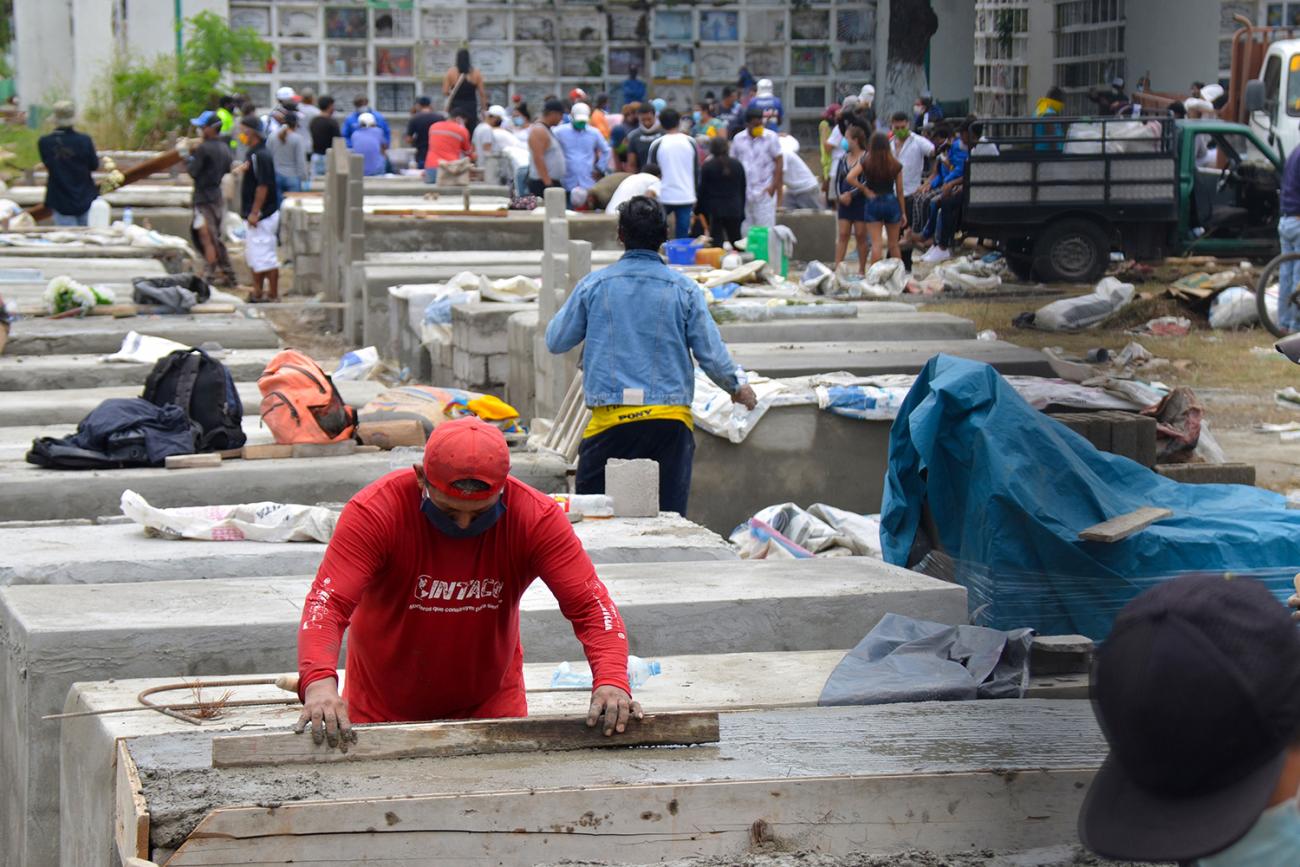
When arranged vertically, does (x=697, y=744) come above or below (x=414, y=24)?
→ below

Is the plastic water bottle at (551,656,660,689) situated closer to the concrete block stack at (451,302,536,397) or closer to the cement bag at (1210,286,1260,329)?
the concrete block stack at (451,302,536,397)

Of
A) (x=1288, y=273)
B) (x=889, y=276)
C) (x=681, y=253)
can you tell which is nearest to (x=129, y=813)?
(x=1288, y=273)

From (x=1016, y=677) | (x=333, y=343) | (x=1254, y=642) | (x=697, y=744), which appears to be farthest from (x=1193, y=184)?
(x=1254, y=642)

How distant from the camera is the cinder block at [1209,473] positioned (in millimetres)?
8523

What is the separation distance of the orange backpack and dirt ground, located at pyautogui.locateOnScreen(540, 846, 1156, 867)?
5111mm

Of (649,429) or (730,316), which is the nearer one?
(649,429)

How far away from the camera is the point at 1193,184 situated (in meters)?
17.7

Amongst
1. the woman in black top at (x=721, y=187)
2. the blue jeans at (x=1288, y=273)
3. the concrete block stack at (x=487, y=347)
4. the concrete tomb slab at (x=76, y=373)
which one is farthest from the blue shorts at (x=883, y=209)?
the concrete tomb slab at (x=76, y=373)

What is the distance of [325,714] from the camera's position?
3.95 m

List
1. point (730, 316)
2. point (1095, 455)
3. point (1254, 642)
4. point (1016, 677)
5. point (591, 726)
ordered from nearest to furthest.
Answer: point (1254, 642) < point (591, 726) < point (1016, 677) < point (1095, 455) < point (730, 316)

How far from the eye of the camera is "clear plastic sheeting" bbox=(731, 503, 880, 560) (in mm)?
8156

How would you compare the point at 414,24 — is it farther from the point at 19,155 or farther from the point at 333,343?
the point at 333,343

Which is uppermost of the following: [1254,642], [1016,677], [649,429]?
[1254,642]

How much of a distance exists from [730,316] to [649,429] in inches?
209
